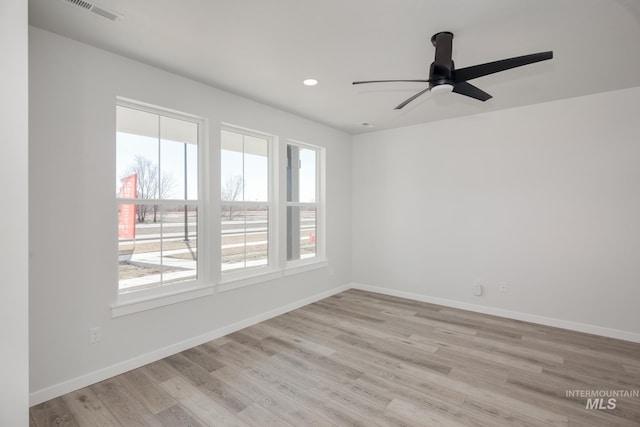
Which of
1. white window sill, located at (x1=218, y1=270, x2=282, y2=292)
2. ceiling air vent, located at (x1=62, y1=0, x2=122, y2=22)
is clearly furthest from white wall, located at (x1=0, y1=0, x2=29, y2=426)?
white window sill, located at (x1=218, y1=270, x2=282, y2=292)

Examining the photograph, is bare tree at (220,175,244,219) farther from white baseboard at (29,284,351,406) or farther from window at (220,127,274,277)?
white baseboard at (29,284,351,406)

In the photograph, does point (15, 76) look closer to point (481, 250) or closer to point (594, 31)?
point (594, 31)

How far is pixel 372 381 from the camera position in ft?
8.40

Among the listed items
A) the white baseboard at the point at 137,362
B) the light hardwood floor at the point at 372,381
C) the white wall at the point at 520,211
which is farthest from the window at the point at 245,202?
the white wall at the point at 520,211

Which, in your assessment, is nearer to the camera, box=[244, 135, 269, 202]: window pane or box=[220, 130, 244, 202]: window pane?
box=[220, 130, 244, 202]: window pane

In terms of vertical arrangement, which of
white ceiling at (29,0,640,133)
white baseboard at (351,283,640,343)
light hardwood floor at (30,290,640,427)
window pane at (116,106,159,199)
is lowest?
light hardwood floor at (30,290,640,427)

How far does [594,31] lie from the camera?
87.7 inches

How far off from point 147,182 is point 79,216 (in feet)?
2.09

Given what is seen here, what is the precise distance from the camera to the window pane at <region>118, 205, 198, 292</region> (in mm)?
2814

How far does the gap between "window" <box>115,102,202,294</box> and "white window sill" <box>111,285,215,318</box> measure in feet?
0.26

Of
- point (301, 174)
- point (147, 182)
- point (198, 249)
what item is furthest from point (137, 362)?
point (301, 174)

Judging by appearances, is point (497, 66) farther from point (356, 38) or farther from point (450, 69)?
point (356, 38)

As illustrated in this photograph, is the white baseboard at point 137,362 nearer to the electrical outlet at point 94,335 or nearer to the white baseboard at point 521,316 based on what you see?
the electrical outlet at point 94,335

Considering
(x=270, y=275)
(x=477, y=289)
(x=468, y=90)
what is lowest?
(x=477, y=289)
